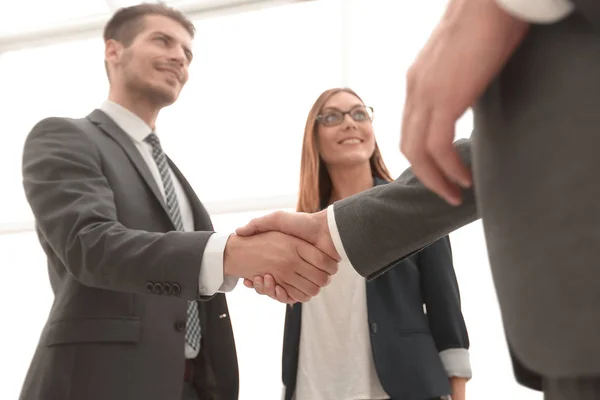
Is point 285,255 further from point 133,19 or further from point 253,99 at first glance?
point 253,99

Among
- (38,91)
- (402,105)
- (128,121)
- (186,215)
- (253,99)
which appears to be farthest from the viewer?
(38,91)

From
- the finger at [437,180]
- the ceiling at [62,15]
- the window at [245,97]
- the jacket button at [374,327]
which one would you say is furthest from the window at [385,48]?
the finger at [437,180]

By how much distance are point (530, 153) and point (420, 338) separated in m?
1.60

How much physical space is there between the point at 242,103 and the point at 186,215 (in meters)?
2.02

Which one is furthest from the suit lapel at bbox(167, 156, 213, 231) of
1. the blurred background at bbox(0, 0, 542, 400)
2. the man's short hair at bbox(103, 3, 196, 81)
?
the blurred background at bbox(0, 0, 542, 400)

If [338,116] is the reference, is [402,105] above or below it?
above

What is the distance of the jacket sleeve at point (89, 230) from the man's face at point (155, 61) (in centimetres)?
49

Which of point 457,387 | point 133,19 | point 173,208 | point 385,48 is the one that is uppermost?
point 385,48

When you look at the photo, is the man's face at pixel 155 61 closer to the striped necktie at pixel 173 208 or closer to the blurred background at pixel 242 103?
the striped necktie at pixel 173 208

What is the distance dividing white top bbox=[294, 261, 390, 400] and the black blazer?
4 centimetres

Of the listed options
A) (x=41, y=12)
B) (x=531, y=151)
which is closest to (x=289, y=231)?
(x=531, y=151)

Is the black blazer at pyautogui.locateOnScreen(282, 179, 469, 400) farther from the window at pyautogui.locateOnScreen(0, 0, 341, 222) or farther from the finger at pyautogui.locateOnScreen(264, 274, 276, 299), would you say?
the window at pyautogui.locateOnScreen(0, 0, 341, 222)

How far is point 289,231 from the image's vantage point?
1667 mm

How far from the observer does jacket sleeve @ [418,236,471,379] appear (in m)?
2.03
